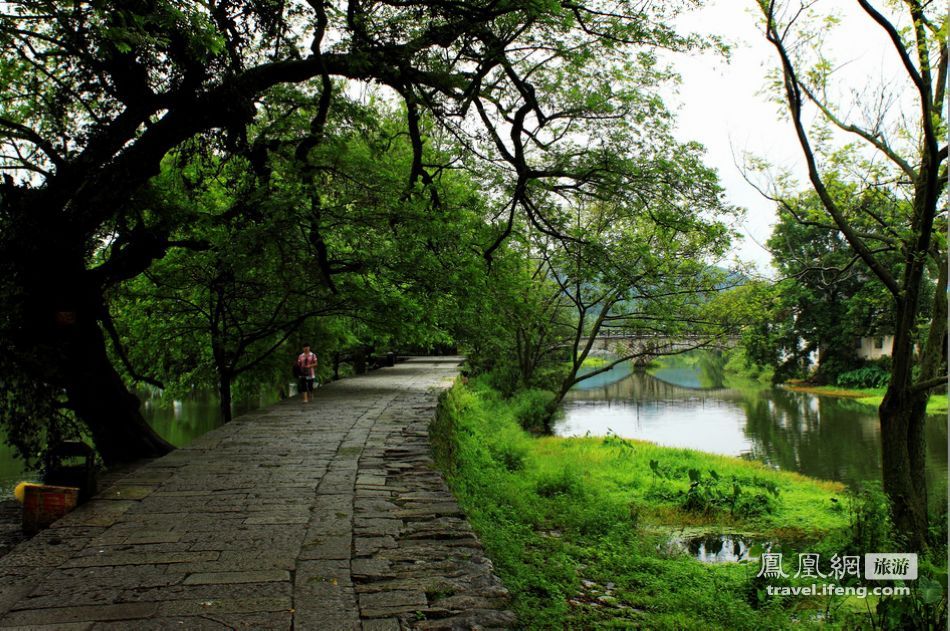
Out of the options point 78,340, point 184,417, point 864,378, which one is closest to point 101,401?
point 78,340

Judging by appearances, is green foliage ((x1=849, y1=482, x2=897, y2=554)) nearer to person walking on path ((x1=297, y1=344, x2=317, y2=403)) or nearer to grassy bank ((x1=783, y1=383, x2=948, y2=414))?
person walking on path ((x1=297, y1=344, x2=317, y2=403))

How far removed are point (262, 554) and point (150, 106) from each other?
16.5 ft

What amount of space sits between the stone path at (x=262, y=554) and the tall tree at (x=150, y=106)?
2.02 metres

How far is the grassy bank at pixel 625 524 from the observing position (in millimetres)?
5656

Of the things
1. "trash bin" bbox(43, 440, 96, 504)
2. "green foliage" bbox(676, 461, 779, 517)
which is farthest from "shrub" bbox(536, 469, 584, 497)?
"trash bin" bbox(43, 440, 96, 504)

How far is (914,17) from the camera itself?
313 inches

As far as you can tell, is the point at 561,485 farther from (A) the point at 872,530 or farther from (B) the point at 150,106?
(B) the point at 150,106

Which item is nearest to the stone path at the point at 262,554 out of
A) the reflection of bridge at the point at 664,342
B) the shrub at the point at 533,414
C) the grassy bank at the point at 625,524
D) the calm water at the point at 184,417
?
the grassy bank at the point at 625,524

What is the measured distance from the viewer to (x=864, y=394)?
33750 millimetres

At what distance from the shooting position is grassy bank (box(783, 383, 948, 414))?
28.7 metres

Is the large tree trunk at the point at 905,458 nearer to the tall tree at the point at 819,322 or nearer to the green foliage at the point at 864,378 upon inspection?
the tall tree at the point at 819,322

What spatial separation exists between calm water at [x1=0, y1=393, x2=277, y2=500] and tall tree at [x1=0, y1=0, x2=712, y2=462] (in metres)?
10.1

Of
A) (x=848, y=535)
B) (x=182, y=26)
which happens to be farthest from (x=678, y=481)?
(x=182, y=26)

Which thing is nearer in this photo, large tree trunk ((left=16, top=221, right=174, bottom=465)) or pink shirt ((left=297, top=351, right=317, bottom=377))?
large tree trunk ((left=16, top=221, right=174, bottom=465))
